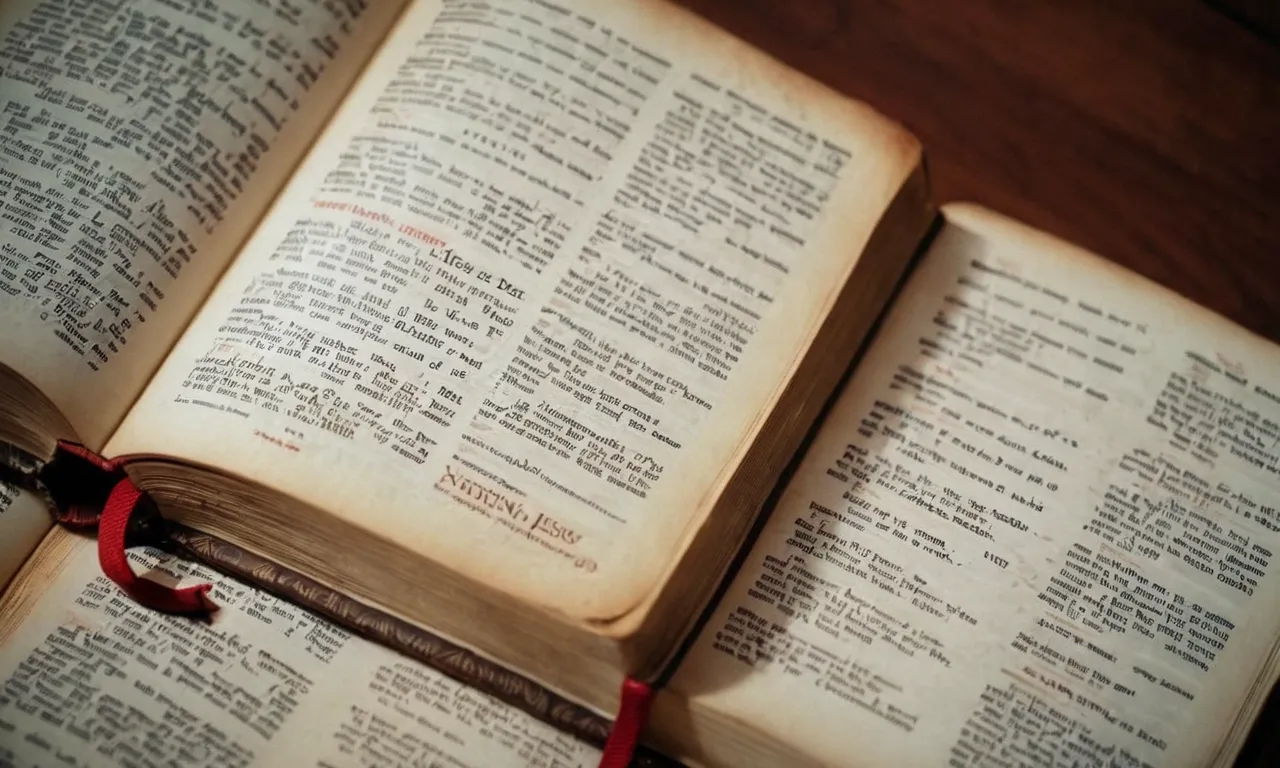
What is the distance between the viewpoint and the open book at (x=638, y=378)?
55cm

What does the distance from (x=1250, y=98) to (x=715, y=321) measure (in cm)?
49

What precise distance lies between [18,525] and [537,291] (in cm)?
37

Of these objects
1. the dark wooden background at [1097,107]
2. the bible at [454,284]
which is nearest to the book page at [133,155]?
the bible at [454,284]

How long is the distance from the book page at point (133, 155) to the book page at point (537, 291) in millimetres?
25

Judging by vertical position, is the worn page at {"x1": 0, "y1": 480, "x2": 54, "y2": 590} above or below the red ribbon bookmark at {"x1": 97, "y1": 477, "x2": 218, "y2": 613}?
below

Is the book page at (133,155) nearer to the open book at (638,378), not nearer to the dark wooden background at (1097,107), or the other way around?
the open book at (638,378)

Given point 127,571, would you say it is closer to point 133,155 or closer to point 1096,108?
point 133,155

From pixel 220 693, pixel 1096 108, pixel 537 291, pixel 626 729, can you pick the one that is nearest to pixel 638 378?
pixel 537 291

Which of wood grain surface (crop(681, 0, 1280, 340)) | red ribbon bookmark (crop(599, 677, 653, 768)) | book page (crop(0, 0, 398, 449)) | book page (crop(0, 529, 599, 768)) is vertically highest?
wood grain surface (crop(681, 0, 1280, 340))

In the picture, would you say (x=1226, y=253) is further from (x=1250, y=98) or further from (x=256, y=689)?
(x=256, y=689)

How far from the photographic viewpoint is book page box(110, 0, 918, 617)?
55cm

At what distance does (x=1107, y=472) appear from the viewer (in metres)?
0.61

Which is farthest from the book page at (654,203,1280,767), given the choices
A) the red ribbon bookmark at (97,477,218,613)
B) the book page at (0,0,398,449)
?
the book page at (0,0,398,449)

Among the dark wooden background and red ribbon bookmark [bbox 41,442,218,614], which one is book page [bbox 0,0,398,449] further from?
the dark wooden background
